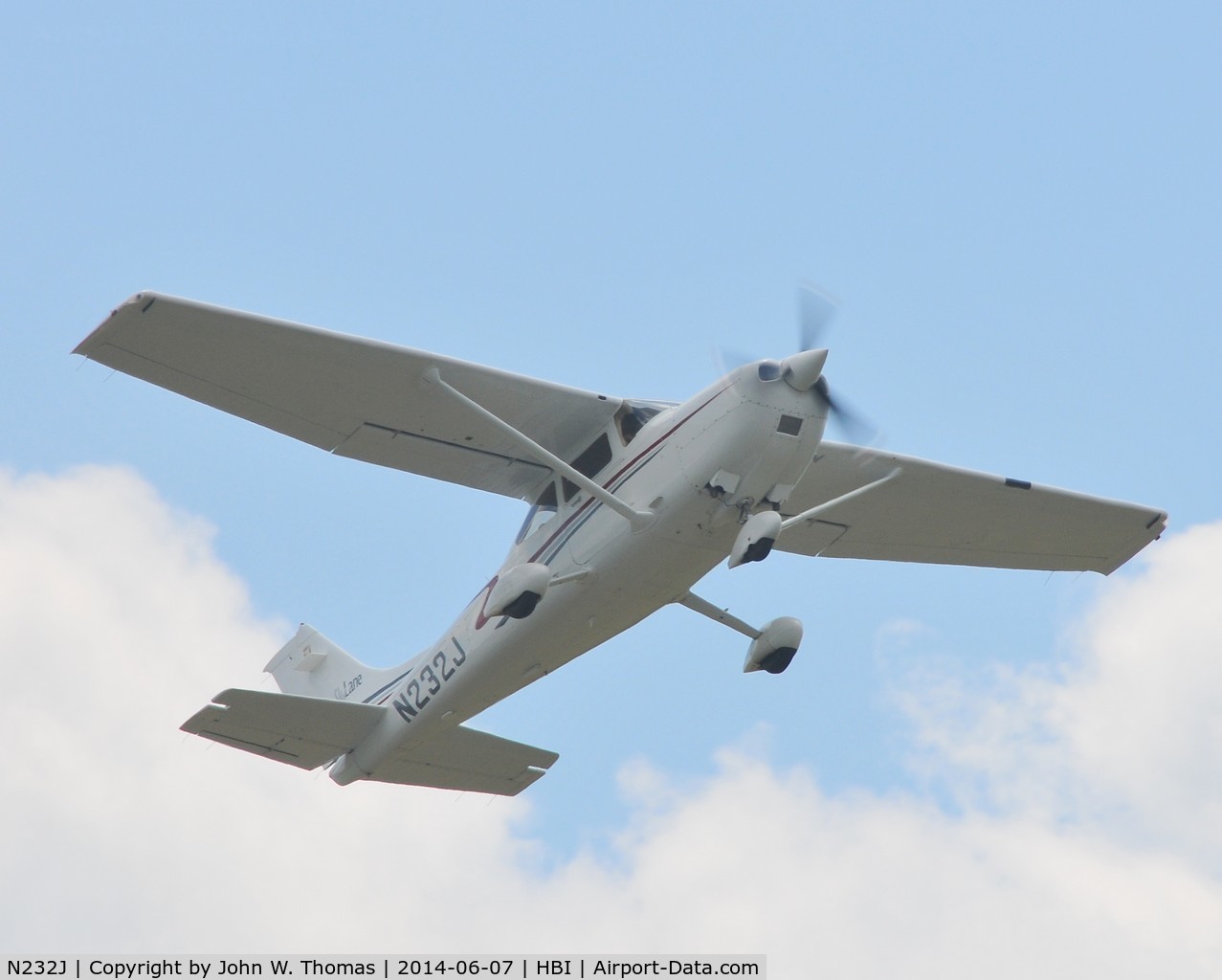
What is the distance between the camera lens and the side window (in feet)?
54.8

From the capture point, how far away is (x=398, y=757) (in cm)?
1872

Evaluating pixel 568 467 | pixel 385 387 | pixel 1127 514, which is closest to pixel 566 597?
pixel 568 467

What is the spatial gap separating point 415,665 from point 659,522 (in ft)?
15.0

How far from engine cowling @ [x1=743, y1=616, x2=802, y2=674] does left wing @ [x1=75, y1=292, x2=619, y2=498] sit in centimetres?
263

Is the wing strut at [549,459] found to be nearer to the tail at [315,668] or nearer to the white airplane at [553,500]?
the white airplane at [553,500]

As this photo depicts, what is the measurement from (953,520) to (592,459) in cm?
468

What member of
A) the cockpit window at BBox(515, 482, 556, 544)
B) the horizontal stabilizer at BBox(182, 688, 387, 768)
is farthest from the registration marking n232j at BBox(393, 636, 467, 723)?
the cockpit window at BBox(515, 482, 556, 544)

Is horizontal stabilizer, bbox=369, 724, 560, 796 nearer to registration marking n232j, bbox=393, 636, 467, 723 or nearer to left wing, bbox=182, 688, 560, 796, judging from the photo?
left wing, bbox=182, 688, 560, 796

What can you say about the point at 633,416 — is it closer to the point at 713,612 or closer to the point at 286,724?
the point at 713,612

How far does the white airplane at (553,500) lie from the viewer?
15.3 meters

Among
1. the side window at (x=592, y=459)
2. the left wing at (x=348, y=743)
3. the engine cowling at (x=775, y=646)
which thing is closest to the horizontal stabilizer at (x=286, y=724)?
the left wing at (x=348, y=743)

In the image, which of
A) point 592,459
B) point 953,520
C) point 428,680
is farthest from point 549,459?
point 953,520

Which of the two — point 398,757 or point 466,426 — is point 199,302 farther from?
point 398,757

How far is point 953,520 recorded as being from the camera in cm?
1911
